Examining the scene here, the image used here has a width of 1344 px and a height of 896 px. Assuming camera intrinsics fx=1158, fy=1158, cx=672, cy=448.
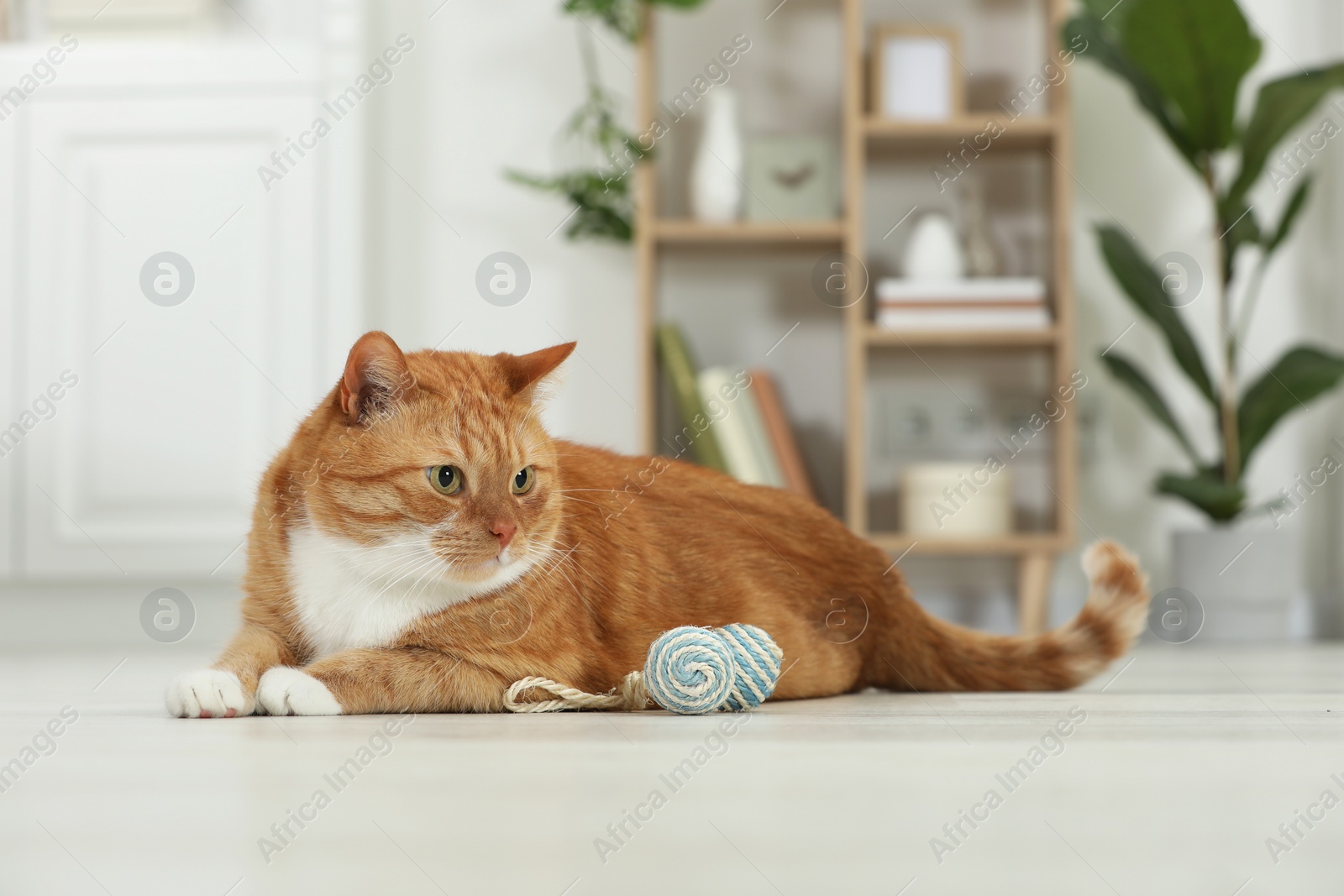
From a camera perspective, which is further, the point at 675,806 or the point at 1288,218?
the point at 1288,218

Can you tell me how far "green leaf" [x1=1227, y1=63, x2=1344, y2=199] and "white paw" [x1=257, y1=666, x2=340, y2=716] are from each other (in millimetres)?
2152

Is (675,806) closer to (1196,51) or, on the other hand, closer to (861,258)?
(861,258)

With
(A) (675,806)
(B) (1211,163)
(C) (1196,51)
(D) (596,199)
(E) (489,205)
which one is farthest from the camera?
(E) (489,205)

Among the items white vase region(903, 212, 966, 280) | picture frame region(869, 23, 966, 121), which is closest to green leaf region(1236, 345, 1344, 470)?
white vase region(903, 212, 966, 280)

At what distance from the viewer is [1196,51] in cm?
230

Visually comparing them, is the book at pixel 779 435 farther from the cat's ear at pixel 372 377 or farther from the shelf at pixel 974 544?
the cat's ear at pixel 372 377

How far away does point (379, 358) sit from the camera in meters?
0.97

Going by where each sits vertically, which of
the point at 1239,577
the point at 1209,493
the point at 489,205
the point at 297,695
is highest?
the point at 489,205

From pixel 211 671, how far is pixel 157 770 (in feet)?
0.84

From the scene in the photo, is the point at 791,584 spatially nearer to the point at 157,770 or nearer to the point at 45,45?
the point at 157,770

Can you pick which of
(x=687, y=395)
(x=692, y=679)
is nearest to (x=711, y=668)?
(x=692, y=679)

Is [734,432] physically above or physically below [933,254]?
below

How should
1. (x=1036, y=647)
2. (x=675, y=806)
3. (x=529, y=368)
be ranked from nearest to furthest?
(x=675, y=806) → (x=529, y=368) → (x=1036, y=647)

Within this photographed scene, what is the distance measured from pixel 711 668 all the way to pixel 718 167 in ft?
5.83
